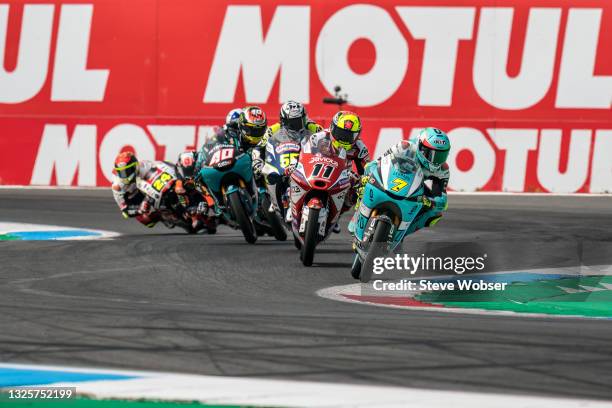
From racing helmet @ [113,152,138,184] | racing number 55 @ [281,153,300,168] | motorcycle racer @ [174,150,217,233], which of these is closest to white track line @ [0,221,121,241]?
racing helmet @ [113,152,138,184]

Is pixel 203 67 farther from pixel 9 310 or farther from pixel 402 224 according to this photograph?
pixel 9 310

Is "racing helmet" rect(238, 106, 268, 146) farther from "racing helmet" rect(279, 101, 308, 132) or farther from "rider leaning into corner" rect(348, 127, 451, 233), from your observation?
"rider leaning into corner" rect(348, 127, 451, 233)

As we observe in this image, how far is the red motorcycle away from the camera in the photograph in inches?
440

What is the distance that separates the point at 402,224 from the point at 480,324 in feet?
8.83

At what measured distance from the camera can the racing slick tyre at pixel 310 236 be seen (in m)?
11.1

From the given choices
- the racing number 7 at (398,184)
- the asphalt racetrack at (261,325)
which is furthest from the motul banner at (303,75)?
the racing number 7 at (398,184)

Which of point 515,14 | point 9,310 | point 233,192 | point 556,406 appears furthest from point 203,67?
point 556,406

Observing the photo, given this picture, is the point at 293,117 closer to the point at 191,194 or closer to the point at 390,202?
the point at 191,194

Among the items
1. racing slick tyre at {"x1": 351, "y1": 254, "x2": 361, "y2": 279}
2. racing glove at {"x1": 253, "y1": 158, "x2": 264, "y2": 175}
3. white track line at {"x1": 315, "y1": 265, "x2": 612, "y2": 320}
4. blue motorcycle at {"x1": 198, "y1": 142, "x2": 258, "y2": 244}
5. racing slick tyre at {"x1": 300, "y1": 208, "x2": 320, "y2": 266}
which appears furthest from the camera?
blue motorcycle at {"x1": 198, "y1": 142, "x2": 258, "y2": 244}

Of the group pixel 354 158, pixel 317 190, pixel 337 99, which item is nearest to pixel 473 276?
pixel 317 190

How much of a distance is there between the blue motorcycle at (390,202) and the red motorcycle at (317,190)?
3.01ft

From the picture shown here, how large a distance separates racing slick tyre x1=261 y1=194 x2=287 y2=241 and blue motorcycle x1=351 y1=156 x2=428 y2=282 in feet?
11.2

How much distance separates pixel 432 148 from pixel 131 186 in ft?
19.0

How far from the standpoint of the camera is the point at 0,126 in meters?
21.7
